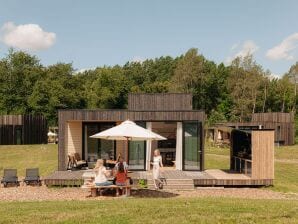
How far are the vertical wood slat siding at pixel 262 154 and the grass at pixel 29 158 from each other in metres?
11.4

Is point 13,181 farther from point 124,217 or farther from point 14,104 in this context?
point 14,104

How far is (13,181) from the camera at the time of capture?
18.0 meters

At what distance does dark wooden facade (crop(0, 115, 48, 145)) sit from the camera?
125 ft

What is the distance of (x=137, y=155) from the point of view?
67.0 feet

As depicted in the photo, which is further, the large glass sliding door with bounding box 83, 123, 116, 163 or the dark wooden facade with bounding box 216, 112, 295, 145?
the dark wooden facade with bounding box 216, 112, 295, 145

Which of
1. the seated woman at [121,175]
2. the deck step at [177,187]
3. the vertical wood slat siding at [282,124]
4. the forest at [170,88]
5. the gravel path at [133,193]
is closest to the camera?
the seated woman at [121,175]

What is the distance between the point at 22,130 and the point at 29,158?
34.4 ft

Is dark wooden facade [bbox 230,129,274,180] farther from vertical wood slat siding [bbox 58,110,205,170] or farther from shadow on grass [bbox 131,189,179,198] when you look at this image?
shadow on grass [bbox 131,189,179,198]

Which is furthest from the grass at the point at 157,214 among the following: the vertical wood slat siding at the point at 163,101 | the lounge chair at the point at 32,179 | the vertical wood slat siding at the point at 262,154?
the vertical wood slat siding at the point at 163,101

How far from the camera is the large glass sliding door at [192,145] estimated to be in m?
20.1

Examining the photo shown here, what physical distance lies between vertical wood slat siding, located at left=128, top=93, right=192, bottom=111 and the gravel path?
283 inches

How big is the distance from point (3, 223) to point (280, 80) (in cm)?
6348

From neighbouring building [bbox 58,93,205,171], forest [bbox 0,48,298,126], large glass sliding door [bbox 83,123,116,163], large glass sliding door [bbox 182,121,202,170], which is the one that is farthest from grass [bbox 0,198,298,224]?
forest [bbox 0,48,298,126]

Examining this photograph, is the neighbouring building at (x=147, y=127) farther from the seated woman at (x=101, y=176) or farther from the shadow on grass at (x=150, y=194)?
the seated woman at (x=101, y=176)
